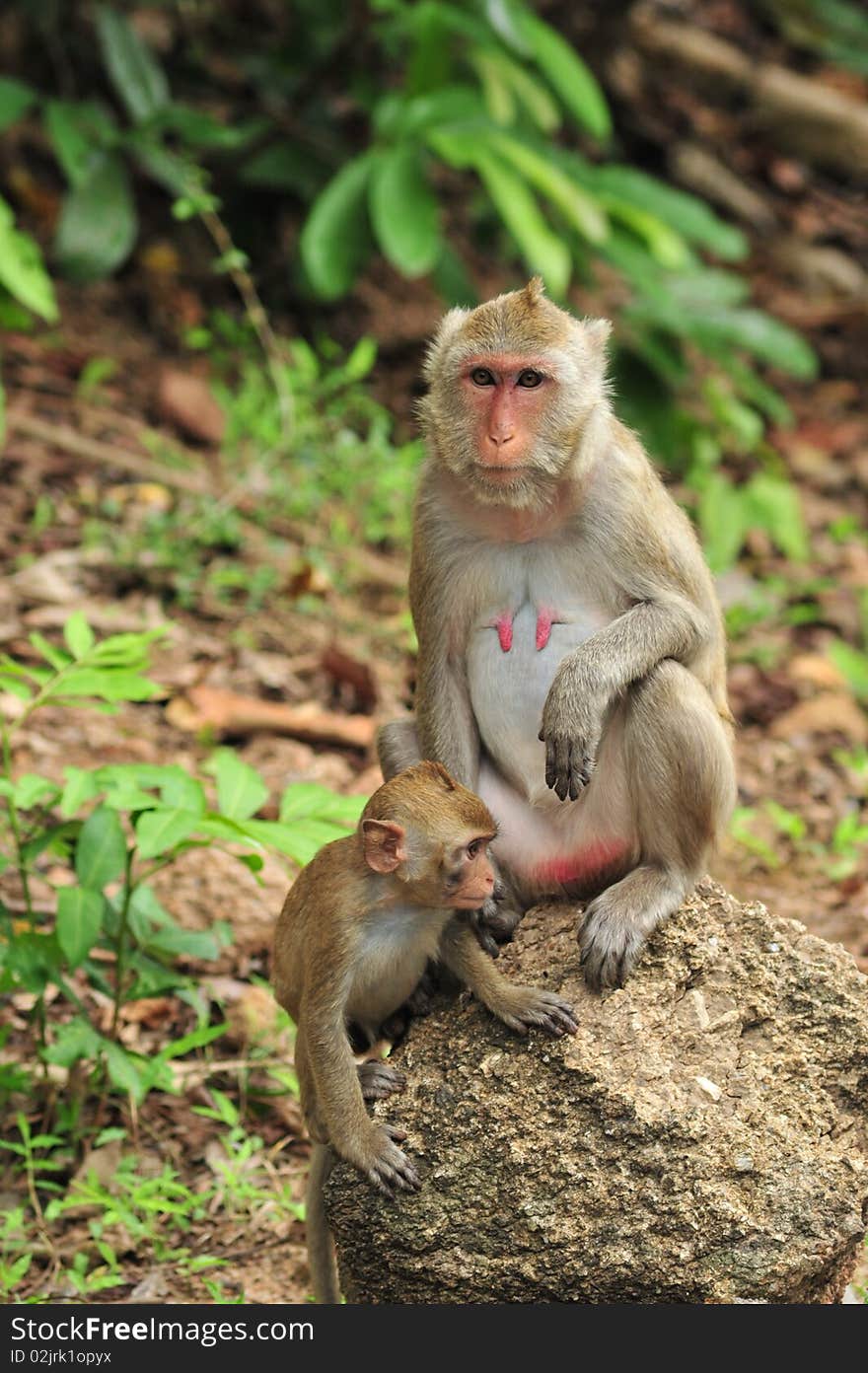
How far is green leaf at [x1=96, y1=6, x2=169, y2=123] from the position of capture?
31.0ft

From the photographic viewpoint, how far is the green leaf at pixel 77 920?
15.4 ft

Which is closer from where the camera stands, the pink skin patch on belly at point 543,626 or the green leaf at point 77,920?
the pink skin patch on belly at point 543,626

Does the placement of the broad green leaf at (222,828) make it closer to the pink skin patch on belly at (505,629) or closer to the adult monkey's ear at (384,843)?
the adult monkey's ear at (384,843)

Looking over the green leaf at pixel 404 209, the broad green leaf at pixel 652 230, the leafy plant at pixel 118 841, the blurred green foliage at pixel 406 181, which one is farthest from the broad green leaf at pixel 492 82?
the leafy plant at pixel 118 841

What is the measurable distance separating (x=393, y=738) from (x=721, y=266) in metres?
9.36

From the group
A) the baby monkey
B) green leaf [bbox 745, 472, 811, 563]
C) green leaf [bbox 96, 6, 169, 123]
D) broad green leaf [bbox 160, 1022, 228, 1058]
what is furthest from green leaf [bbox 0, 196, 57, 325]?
green leaf [bbox 745, 472, 811, 563]

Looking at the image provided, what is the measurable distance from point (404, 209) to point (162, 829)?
4505 mm

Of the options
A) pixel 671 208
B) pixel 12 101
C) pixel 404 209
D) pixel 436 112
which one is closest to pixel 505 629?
pixel 404 209

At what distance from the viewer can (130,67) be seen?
31.2 feet

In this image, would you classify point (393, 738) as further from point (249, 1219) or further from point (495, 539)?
point (249, 1219)

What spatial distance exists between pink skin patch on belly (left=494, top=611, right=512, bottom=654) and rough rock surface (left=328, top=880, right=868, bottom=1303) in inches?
34.1

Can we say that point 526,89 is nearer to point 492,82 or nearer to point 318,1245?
point 492,82

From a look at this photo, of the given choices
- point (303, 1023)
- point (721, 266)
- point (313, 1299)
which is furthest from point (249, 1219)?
point (721, 266)

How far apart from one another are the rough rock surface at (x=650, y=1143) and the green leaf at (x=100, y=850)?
108 centimetres
